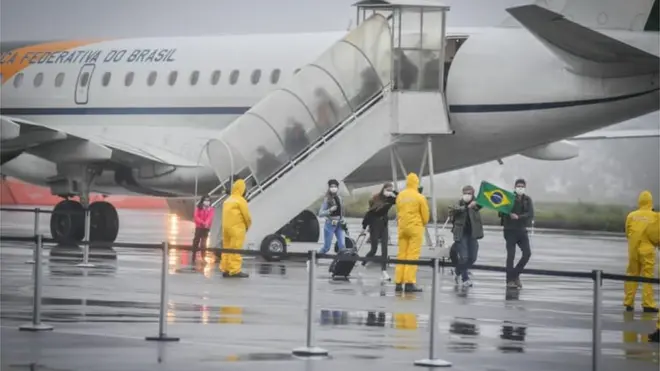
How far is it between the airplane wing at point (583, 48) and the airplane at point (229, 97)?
3 cm

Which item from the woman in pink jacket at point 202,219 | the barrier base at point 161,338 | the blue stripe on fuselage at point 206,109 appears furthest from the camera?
the woman in pink jacket at point 202,219

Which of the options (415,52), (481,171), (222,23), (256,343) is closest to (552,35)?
(415,52)

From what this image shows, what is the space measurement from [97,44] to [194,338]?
21.2 meters

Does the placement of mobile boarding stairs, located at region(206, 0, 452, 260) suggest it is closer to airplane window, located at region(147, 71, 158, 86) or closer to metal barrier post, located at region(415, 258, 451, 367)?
airplane window, located at region(147, 71, 158, 86)

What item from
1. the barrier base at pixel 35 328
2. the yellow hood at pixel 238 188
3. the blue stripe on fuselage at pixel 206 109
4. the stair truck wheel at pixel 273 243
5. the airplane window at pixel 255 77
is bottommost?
the barrier base at pixel 35 328

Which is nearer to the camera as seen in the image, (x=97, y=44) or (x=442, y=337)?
(x=442, y=337)

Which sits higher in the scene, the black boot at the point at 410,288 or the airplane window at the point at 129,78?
the airplane window at the point at 129,78

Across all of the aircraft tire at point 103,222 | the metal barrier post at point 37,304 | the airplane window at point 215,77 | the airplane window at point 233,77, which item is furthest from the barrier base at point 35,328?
the aircraft tire at point 103,222

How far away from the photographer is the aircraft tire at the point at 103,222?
34.7m

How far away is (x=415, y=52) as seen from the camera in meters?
29.3

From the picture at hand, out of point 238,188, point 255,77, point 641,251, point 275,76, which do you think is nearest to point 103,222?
point 255,77

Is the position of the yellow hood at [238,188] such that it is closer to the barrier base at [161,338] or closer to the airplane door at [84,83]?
the barrier base at [161,338]

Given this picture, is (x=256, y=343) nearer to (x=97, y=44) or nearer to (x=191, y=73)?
(x=191, y=73)

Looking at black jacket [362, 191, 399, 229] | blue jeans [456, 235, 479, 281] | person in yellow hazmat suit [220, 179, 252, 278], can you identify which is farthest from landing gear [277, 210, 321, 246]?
person in yellow hazmat suit [220, 179, 252, 278]
